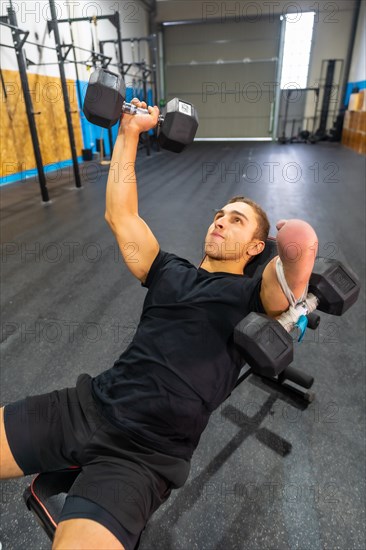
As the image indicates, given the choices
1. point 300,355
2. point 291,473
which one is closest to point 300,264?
point 291,473

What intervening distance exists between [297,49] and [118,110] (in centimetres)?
1218

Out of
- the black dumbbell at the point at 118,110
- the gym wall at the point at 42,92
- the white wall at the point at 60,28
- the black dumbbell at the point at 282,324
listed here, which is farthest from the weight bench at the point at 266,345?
the white wall at the point at 60,28

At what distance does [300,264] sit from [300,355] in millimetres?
1186

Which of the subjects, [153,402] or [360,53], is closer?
[153,402]

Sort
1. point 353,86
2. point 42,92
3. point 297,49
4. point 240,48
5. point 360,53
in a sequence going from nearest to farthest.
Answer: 1. point 42,92
2. point 360,53
3. point 353,86
4. point 297,49
5. point 240,48

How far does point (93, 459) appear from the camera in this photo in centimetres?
82

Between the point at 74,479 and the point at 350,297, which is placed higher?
the point at 350,297

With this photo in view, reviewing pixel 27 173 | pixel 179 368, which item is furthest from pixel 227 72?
pixel 179 368

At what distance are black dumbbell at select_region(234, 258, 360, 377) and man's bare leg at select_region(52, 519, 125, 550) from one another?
0.41 metres

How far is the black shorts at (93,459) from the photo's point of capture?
27.8 inches

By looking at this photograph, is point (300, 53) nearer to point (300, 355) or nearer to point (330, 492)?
point (300, 355)

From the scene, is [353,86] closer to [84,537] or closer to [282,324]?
[282,324]

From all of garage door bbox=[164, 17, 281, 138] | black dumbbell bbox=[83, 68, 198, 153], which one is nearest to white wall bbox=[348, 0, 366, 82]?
garage door bbox=[164, 17, 281, 138]

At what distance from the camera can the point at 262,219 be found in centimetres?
110
